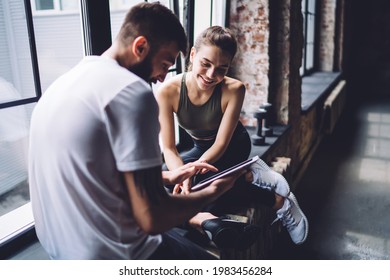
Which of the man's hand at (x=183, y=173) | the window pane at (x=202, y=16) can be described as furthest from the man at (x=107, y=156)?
the window pane at (x=202, y=16)

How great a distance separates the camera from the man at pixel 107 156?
84 cm

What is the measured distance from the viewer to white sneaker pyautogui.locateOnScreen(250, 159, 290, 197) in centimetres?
179

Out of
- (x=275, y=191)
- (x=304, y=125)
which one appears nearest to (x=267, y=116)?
(x=275, y=191)

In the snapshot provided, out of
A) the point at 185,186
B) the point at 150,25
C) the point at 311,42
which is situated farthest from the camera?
the point at 311,42

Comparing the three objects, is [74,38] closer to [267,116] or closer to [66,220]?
[66,220]

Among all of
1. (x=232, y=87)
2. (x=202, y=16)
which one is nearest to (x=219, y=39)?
(x=232, y=87)

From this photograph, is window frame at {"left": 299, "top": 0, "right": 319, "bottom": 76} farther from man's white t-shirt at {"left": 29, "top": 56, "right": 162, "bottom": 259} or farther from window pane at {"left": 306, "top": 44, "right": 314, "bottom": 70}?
man's white t-shirt at {"left": 29, "top": 56, "right": 162, "bottom": 259}

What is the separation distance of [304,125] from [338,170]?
1.90 ft

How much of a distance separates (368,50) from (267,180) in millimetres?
7333

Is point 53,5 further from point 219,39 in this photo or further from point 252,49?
point 252,49

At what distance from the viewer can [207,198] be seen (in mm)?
1126

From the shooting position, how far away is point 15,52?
1.30m

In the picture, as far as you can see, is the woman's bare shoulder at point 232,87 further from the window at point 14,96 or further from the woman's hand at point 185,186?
the window at point 14,96

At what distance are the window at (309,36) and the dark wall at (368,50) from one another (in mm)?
2244
